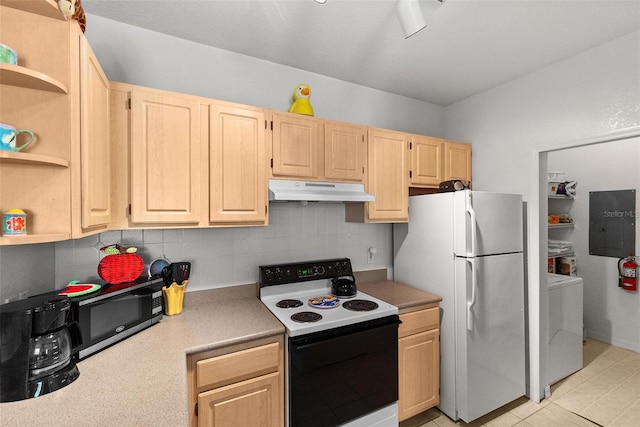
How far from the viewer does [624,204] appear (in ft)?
10.4

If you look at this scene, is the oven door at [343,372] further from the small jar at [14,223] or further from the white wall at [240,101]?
the small jar at [14,223]

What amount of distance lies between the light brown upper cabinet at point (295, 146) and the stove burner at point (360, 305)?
90cm

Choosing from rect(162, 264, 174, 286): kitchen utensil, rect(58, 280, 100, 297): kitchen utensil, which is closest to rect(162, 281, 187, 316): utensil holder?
rect(162, 264, 174, 286): kitchen utensil

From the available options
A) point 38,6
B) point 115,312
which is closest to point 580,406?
point 115,312

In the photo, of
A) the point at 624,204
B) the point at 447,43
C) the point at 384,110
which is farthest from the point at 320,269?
the point at 624,204

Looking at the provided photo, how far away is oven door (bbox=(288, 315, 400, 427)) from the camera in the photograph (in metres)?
1.55

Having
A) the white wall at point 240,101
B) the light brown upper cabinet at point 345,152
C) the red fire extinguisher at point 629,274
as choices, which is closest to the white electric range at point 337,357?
the white wall at point 240,101

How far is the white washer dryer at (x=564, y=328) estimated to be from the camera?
248 centimetres

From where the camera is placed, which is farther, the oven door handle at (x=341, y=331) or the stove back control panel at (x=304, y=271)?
the stove back control panel at (x=304, y=271)

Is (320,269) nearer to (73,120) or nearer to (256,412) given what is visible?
(256,412)

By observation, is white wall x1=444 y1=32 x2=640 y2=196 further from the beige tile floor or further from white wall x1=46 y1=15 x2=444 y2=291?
the beige tile floor

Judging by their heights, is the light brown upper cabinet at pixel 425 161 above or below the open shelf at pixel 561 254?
above

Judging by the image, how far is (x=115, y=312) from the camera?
4.49 ft

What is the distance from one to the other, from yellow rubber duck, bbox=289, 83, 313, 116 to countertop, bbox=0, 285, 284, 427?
142cm
